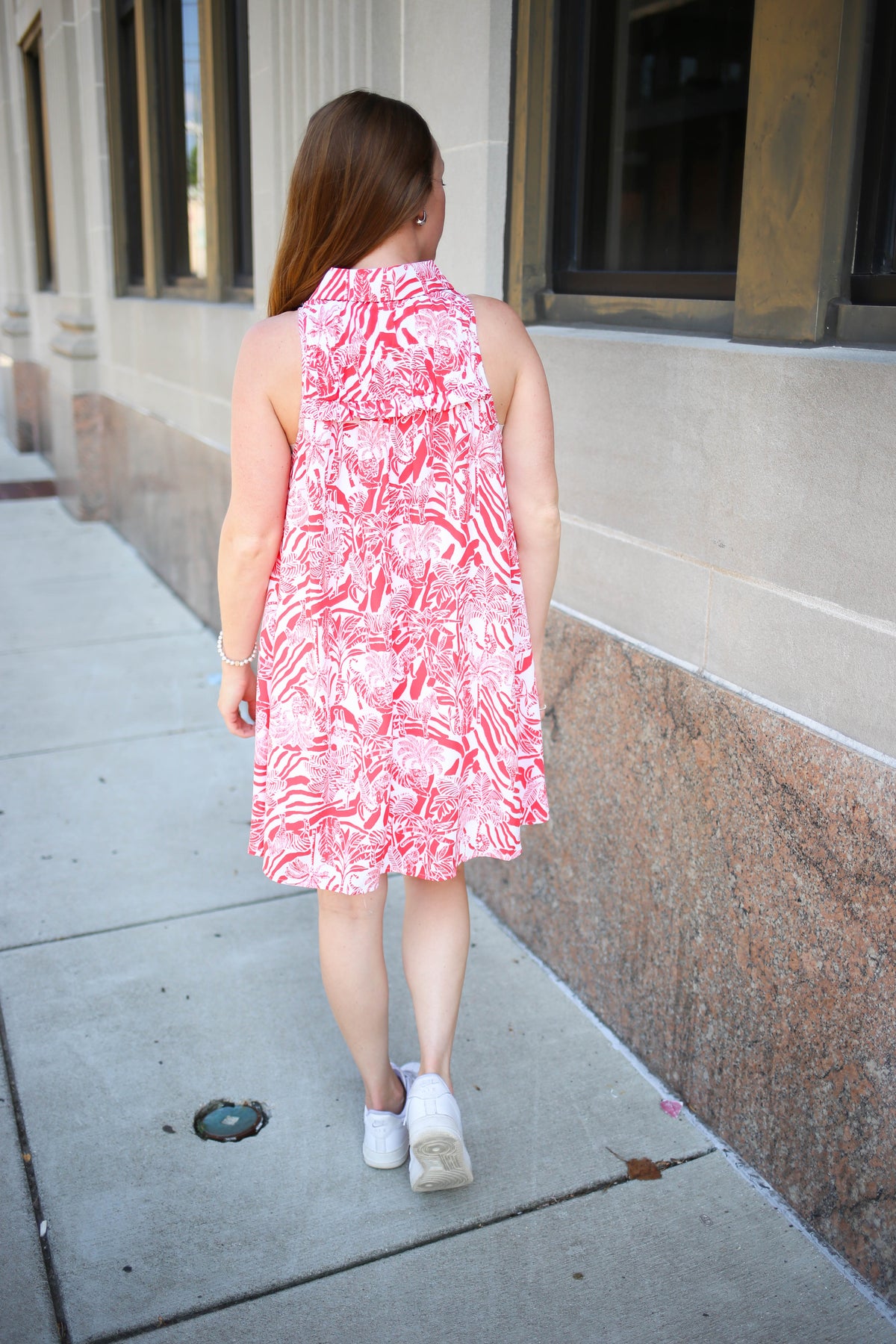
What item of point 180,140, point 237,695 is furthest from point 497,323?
point 180,140

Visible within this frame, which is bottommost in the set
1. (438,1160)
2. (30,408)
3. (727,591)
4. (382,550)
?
(438,1160)

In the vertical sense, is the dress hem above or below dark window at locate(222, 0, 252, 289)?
below

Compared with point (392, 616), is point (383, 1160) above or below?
below

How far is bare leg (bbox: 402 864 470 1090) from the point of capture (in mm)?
2355

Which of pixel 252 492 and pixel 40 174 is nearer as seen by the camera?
pixel 252 492

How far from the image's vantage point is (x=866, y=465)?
1.99 metres

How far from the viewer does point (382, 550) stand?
2.02 meters

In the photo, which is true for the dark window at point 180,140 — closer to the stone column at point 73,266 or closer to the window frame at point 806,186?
the stone column at point 73,266

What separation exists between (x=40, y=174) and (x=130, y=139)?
403cm

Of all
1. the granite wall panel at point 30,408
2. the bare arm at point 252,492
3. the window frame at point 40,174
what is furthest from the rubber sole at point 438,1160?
the granite wall panel at point 30,408

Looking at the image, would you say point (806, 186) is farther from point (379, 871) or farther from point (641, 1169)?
point (641, 1169)

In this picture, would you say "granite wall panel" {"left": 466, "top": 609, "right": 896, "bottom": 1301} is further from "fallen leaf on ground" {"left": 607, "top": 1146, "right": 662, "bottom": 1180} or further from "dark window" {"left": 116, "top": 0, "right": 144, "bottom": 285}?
"dark window" {"left": 116, "top": 0, "right": 144, "bottom": 285}

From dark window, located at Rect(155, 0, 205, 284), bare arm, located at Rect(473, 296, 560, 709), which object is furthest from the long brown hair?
dark window, located at Rect(155, 0, 205, 284)

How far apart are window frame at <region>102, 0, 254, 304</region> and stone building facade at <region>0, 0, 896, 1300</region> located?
5.24 ft
